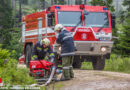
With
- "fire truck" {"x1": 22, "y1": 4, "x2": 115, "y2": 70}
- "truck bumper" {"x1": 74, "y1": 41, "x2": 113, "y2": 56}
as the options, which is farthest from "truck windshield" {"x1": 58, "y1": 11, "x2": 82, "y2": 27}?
"truck bumper" {"x1": 74, "y1": 41, "x2": 113, "y2": 56}

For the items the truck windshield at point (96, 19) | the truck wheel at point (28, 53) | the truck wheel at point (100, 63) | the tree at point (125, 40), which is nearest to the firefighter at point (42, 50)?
the truck windshield at point (96, 19)

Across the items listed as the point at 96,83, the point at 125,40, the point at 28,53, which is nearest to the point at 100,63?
the point at 28,53

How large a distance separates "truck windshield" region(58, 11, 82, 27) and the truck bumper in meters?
0.88

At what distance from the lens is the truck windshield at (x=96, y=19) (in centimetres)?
1603

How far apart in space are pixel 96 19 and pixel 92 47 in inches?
50.7

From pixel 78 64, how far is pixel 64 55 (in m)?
6.64

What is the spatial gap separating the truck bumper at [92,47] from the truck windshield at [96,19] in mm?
812

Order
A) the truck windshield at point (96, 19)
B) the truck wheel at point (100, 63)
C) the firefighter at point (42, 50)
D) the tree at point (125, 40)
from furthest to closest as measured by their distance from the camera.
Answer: the tree at point (125, 40), the truck wheel at point (100, 63), the truck windshield at point (96, 19), the firefighter at point (42, 50)

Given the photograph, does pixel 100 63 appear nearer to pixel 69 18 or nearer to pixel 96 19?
pixel 96 19

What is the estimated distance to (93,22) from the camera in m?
16.1

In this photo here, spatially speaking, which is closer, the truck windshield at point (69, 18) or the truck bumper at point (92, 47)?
the truck windshield at point (69, 18)

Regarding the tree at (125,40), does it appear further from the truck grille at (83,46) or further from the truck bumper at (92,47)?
the truck grille at (83,46)

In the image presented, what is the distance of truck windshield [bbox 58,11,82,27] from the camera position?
15.6 metres

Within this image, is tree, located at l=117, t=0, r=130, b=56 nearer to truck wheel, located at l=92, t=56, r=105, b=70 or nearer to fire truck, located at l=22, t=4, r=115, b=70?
truck wheel, located at l=92, t=56, r=105, b=70
